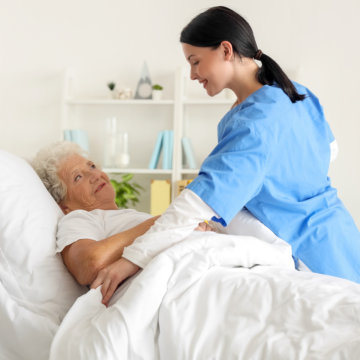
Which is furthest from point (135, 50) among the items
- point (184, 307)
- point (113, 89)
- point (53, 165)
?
point (184, 307)

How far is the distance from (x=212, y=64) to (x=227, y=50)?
0.20 ft

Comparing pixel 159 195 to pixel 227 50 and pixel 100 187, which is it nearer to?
pixel 100 187

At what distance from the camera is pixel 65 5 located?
12.4 feet

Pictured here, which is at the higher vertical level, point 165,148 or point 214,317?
point 214,317

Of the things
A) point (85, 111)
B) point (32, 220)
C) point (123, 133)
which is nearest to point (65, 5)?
point (85, 111)

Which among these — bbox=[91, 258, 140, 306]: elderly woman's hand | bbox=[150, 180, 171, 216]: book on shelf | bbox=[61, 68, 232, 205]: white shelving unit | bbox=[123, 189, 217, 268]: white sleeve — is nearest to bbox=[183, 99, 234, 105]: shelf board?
bbox=[61, 68, 232, 205]: white shelving unit

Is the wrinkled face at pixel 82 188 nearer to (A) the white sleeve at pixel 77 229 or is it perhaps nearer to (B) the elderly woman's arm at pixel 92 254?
(A) the white sleeve at pixel 77 229

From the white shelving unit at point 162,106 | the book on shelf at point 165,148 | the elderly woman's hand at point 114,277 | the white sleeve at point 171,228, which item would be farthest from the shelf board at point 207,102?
the elderly woman's hand at point 114,277

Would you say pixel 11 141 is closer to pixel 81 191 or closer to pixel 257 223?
pixel 81 191

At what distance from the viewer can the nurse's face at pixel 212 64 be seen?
154 cm

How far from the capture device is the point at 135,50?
373 cm

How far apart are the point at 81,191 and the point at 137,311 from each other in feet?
2.87

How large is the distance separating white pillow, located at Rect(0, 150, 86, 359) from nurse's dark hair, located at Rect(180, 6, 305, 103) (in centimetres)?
69

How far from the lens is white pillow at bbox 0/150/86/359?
126cm
